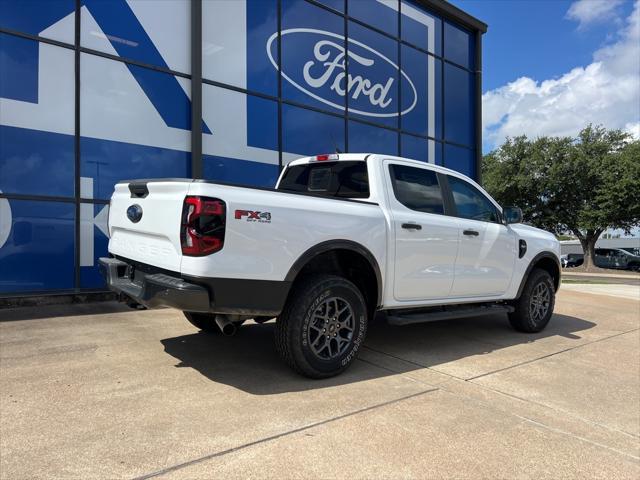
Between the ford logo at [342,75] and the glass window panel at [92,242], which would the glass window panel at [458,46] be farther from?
the glass window panel at [92,242]

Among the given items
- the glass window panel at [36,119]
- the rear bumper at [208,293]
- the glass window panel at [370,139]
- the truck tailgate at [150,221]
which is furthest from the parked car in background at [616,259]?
the truck tailgate at [150,221]

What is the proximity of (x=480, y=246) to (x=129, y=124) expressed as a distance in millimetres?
5847

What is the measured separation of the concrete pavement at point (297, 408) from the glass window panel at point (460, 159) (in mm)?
8972

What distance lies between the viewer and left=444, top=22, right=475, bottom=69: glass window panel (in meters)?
14.0

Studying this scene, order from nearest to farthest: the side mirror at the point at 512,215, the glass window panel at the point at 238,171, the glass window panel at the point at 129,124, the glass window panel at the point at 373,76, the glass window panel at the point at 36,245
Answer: the side mirror at the point at 512,215 < the glass window panel at the point at 36,245 < the glass window panel at the point at 129,124 < the glass window panel at the point at 238,171 < the glass window panel at the point at 373,76

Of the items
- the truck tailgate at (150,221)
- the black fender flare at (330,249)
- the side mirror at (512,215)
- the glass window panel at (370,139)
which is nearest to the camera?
the truck tailgate at (150,221)

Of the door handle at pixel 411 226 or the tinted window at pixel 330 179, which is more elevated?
the tinted window at pixel 330 179

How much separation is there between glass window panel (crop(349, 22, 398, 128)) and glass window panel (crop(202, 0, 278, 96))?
7.48 feet

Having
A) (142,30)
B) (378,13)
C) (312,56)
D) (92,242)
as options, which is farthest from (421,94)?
(92,242)

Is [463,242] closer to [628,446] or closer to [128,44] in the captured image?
[628,446]

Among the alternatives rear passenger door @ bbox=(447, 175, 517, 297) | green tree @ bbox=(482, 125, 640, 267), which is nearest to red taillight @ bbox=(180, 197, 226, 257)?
rear passenger door @ bbox=(447, 175, 517, 297)

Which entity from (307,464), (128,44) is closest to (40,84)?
(128,44)

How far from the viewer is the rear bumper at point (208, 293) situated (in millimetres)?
3291

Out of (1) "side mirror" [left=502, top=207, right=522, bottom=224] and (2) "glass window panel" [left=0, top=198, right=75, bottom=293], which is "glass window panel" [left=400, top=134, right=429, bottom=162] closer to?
(1) "side mirror" [left=502, top=207, right=522, bottom=224]
